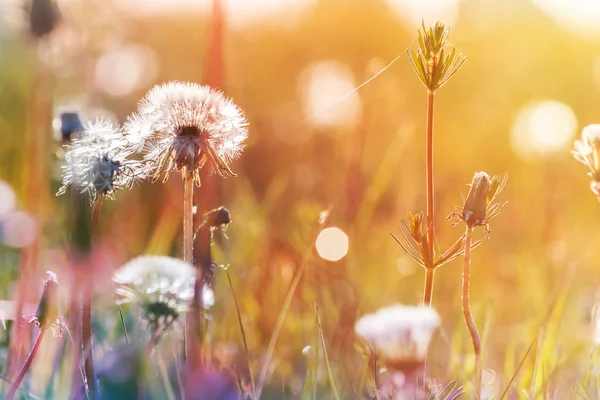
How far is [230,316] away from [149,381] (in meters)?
0.58

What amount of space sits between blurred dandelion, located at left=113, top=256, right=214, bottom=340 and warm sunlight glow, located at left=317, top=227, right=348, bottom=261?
1.44 metres

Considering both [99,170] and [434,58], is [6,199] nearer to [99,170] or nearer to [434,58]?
Result: [99,170]

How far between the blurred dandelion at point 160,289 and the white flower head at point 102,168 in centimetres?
29

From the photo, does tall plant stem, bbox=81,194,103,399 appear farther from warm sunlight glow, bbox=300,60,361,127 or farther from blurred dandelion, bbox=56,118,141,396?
warm sunlight glow, bbox=300,60,361,127

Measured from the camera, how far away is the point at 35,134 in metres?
2.60

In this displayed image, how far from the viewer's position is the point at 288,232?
3.29m

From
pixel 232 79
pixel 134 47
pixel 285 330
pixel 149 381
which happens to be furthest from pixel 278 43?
pixel 149 381

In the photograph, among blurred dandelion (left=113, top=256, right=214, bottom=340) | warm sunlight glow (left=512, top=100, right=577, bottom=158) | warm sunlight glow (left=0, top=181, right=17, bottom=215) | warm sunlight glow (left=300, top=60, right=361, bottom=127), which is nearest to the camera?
blurred dandelion (left=113, top=256, right=214, bottom=340)

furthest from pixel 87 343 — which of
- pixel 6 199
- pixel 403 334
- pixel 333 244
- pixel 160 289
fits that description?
pixel 6 199

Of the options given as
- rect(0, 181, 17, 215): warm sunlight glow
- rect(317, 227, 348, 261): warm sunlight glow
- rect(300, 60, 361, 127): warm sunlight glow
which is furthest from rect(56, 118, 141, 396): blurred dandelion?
rect(0, 181, 17, 215): warm sunlight glow

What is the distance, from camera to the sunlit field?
1478 millimetres

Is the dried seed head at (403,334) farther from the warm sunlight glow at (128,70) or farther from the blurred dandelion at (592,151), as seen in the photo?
the warm sunlight glow at (128,70)

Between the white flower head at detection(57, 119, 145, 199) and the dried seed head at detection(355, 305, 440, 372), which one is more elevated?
the white flower head at detection(57, 119, 145, 199)

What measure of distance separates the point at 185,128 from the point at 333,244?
1.53 metres
